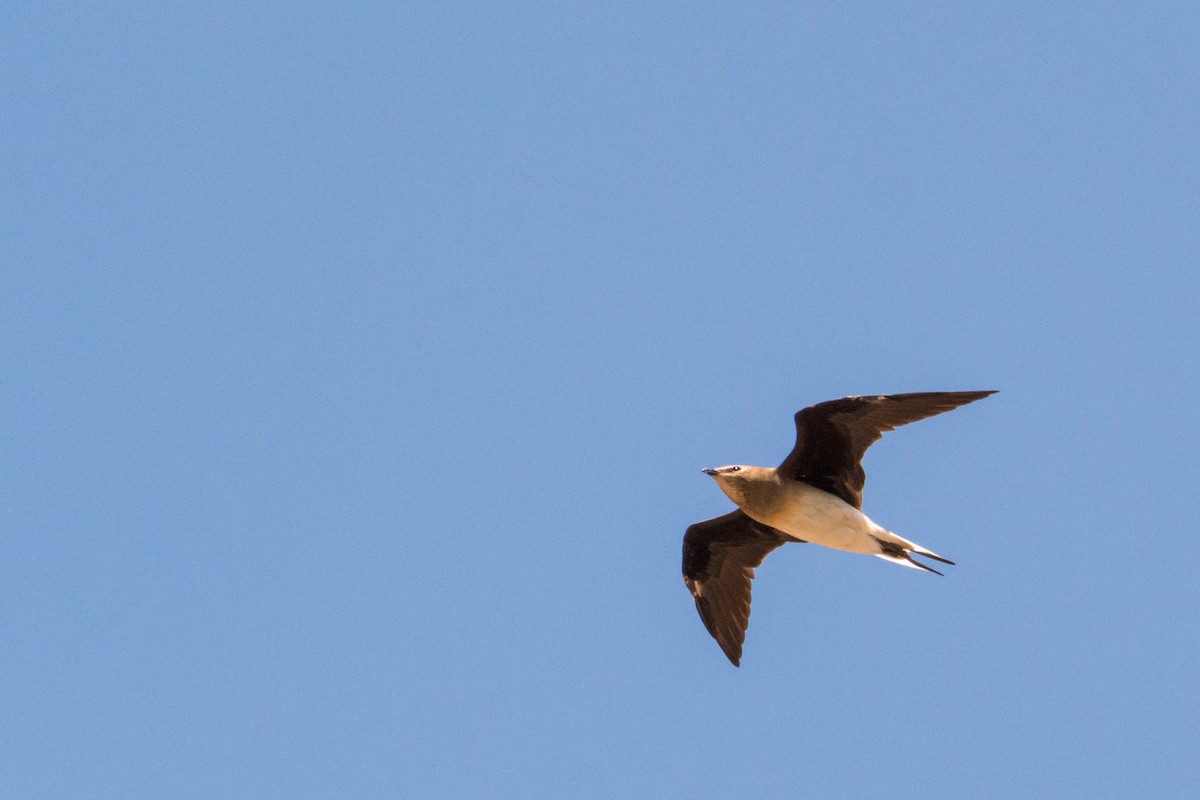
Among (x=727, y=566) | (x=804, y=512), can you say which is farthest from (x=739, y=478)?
(x=727, y=566)

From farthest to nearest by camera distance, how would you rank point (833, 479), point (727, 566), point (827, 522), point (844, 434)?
1. point (727, 566)
2. point (833, 479)
3. point (844, 434)
4. point (827, 522)

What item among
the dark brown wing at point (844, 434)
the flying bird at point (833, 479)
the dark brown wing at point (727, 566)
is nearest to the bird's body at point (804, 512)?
the flying bird at point (833, 479)

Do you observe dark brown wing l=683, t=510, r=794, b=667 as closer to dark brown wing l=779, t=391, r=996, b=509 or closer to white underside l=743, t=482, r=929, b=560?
white underside l=743, t=482, r=929, b=560

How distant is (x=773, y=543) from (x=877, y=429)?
212cm

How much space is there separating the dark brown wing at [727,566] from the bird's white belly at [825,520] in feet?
3.85

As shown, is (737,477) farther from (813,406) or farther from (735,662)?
(735,662)

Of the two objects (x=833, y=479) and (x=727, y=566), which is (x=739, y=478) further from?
(x=727, y=566)

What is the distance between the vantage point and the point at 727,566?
15.6 metres

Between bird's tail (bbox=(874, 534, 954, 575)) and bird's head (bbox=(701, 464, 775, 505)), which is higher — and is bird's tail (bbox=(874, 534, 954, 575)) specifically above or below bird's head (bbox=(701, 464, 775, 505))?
below

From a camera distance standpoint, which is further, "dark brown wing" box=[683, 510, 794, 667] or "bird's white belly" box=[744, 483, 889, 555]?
"dark brown wing" box=[683, 510, 794, 667]

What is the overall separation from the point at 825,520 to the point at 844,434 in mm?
877

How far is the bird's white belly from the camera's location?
13.9m

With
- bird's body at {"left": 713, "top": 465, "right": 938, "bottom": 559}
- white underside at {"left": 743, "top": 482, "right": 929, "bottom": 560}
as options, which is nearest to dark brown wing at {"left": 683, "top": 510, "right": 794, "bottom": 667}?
bird's body at {"left": 713, "top": 465, "right": 938, "bottom": 559}

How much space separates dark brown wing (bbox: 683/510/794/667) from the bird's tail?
167cm
